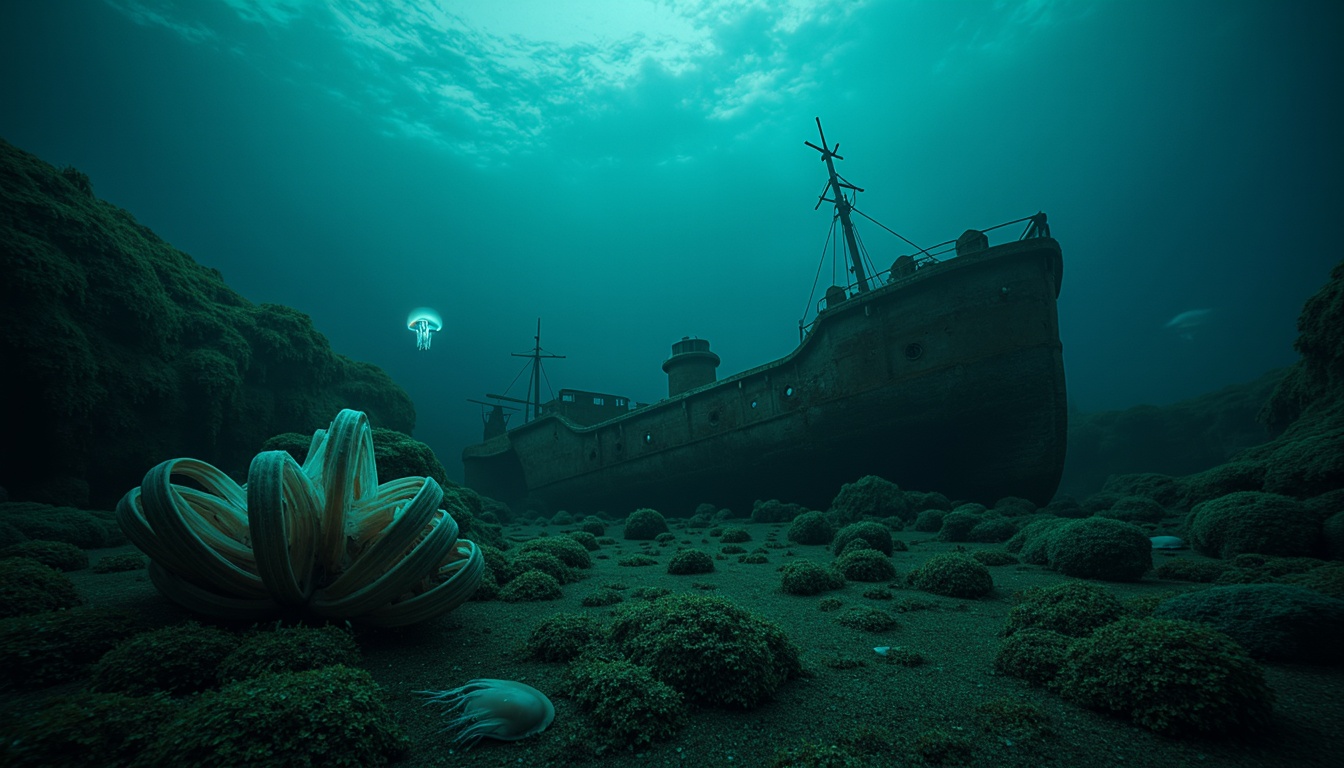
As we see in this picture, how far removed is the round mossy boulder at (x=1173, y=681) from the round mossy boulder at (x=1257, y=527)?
7775 mm

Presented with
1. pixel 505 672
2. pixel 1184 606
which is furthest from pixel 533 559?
pixel 1184 606

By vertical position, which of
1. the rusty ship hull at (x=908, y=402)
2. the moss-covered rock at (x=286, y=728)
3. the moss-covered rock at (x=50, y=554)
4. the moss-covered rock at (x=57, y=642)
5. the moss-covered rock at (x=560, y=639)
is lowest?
the moss-covered rock at (x=560, y=639)

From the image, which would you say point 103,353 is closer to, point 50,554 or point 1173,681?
point 50,554

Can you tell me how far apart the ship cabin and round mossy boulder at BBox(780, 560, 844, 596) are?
98.1 ft

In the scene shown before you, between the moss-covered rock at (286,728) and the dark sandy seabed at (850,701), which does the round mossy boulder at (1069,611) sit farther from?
the moss-covered rock at (286,728)

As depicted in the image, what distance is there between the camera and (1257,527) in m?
8.57

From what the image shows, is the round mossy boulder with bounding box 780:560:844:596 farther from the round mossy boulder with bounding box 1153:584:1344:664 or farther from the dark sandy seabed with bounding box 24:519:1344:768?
the round mossy boulder with bounding box 1153:584:1344:664

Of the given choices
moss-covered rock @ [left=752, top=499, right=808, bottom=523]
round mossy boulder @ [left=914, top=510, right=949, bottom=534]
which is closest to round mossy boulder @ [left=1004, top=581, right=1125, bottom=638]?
round mossy boulder @ [left=914, top=510, right=949, bottom=534]

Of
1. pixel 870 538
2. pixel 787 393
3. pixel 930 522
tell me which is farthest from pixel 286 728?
pixel 787 393

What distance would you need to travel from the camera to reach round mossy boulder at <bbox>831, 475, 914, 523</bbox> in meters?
17.2

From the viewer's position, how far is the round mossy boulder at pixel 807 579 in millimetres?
8133

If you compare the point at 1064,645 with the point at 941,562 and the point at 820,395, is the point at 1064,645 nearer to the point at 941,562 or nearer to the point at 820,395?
the point at 941,562

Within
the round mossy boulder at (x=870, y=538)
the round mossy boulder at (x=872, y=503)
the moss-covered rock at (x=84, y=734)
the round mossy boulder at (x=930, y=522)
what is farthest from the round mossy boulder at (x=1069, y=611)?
the round mossy boulder at (x=872, y=503)

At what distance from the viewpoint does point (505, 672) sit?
4.64 meters
